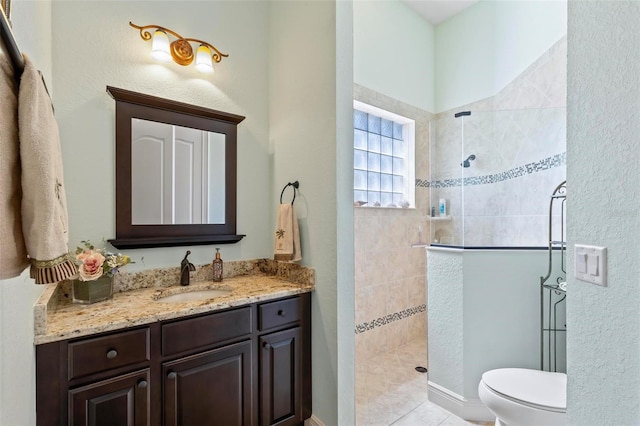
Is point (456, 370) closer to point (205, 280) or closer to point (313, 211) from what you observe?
point (313, 211)

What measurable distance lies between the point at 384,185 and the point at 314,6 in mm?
1773

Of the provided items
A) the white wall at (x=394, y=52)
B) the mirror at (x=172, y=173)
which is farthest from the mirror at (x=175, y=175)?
the white wall at (x=394, y=52)

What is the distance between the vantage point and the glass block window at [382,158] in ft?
9.83

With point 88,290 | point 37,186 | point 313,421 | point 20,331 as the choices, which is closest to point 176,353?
point 88,290

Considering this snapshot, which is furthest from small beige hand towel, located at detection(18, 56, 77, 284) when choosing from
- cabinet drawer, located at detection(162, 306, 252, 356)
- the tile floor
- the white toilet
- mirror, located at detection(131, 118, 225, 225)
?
the tile floor

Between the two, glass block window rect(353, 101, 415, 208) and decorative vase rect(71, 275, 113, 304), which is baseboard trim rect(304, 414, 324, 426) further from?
glass block window rect(353, 101, 415, 208)

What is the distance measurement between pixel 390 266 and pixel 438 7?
2.77m

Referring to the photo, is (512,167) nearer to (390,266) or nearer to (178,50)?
(390,266)

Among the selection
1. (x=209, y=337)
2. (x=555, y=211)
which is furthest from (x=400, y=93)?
(x=209, y=337)

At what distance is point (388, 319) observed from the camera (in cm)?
309

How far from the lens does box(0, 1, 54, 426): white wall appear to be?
79cm

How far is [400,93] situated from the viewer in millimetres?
3205

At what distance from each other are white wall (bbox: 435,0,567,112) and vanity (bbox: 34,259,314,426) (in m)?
2.55

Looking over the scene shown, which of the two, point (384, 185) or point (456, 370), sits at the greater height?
point (384, 185)
